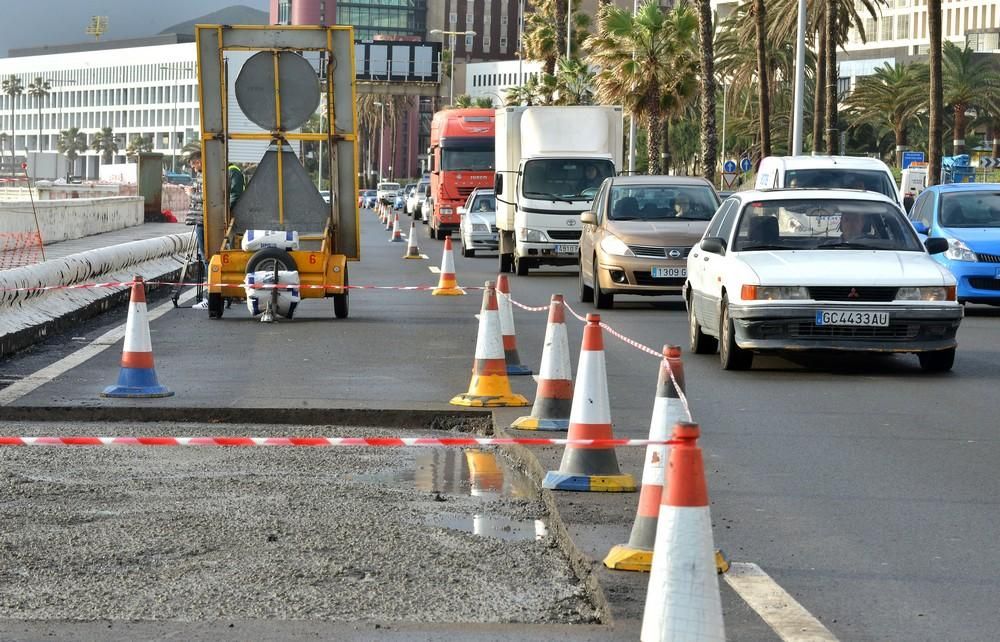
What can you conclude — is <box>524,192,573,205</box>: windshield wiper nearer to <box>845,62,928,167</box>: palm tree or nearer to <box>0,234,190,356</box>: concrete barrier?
<box>0,234,190,356</box>: concrete barrier

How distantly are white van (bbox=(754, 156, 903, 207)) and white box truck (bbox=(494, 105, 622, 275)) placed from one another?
15.7ft

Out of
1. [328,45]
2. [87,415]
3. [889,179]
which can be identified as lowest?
[87,415]

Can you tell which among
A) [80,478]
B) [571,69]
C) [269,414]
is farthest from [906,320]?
[571,69]

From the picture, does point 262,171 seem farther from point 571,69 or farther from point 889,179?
point 571,69

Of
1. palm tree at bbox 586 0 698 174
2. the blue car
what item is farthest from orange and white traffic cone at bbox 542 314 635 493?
palm tree at bbox 586 0 698 174

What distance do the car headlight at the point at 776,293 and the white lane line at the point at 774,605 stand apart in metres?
7.14

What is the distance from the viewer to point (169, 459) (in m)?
9.25

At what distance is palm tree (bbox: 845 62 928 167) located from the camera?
8536 centimetres

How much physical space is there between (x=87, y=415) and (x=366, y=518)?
408cm

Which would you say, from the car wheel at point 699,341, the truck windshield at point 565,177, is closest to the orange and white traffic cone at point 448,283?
the truck windshield at point 565,177

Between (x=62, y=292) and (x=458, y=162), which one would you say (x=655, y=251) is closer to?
(x=62, y=292)

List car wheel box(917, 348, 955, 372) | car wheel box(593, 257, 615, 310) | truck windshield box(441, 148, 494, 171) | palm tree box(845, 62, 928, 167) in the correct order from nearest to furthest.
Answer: car wheel box(917, 348, 955, 372)
car wheel box(593, 257, 615, 310)
truck windshield box(441, 148, 494, 171)
palm tree box(845, 62, 928, 167)

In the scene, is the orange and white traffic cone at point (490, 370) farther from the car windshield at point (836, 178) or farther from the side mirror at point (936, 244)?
the car windshield at point (836, 178)

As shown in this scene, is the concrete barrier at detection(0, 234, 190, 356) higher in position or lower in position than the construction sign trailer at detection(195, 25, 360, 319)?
lower
